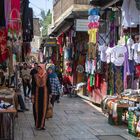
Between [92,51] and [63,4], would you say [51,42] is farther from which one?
[92,51]

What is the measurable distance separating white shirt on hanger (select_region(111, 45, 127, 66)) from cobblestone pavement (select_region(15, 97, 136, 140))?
192 cm

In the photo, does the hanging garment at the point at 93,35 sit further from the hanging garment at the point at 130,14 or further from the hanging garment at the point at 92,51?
the hanging garment at the point at 130,14

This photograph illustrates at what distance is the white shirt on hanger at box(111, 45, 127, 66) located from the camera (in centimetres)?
1314

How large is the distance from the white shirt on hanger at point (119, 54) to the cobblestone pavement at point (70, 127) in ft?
6.31

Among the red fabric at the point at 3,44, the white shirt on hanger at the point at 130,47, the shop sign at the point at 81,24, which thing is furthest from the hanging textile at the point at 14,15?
the shop sign at the point at 81,24

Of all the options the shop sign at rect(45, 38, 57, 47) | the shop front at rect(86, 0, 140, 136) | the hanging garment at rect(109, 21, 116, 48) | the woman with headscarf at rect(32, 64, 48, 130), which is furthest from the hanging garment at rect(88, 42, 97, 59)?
the shop sign at rect(45, 38, 57, 47)

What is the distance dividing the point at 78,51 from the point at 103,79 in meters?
6.41

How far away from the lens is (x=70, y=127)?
1201 cm

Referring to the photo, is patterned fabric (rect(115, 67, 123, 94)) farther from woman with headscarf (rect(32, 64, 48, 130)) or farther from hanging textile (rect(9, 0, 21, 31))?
hanging textile (rect(9, 0, 21, 31))

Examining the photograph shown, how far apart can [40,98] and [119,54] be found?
3.16 meters

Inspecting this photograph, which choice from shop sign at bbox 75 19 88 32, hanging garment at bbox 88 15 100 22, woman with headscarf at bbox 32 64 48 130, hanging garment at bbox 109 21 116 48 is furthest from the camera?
shop sign at bbox 75 19 88 32

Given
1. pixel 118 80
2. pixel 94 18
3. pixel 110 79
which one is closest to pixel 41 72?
pixel 118 80

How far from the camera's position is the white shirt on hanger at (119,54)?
13.1 metres

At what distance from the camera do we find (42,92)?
455 inches
